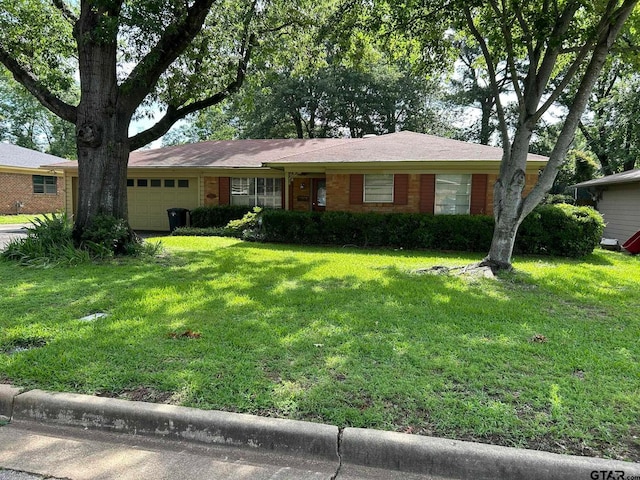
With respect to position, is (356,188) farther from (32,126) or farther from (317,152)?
(32,126)

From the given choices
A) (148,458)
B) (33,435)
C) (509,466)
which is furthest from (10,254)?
(509,466)

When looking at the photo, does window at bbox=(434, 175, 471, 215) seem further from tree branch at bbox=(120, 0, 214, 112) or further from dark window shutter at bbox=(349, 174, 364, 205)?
tree branch at bbox=(120, 0, 214, 112)

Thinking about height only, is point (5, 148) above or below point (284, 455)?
above

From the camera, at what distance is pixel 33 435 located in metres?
2.92

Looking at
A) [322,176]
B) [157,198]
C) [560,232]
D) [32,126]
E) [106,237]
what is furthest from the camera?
[32,126]

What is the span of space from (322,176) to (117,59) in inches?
309

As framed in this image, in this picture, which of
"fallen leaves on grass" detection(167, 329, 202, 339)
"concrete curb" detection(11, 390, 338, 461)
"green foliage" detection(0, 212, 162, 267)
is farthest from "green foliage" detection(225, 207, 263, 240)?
"concrete curb" detection(11, 390, 338, 461)

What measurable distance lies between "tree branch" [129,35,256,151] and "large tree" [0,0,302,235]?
1.0 inches

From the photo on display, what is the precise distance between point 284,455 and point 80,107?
31.4 feet

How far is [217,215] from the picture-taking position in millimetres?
16031

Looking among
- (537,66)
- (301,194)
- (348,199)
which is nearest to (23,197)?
(301,194)

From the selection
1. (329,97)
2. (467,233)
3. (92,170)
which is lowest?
(467,233)

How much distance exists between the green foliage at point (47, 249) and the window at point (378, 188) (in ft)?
27.6

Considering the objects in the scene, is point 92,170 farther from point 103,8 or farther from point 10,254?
point 103,8
